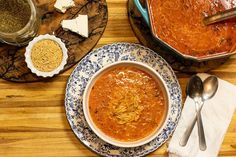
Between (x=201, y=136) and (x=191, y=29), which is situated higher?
(x=191, y=29)

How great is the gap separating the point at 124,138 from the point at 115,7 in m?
0.47

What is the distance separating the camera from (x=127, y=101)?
148 cm

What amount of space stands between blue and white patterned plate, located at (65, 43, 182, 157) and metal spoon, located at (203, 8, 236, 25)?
206 mm

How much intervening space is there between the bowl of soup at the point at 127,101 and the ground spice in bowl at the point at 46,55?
158 mm

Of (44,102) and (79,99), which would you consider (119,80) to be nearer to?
(79,99)

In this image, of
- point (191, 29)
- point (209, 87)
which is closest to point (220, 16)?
point (191, 29)

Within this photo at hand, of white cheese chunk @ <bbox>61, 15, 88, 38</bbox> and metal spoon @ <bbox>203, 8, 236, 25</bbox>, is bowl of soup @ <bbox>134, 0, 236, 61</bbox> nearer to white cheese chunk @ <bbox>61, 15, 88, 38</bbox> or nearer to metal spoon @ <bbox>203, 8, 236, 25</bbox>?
metal spoon @ <bbox>203, 8, 236, 25</bbox>

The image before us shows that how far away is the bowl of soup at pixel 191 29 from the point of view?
1508 millimetres

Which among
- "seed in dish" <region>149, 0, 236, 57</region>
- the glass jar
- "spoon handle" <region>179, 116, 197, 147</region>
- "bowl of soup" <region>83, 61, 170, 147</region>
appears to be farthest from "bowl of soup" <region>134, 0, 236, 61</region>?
the glass jar

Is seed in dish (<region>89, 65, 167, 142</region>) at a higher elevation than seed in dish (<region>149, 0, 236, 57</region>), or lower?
lower

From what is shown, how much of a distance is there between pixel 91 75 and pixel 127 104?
0.53 ft

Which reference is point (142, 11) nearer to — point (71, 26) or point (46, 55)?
point (71, 26)

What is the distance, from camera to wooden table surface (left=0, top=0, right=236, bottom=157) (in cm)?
151

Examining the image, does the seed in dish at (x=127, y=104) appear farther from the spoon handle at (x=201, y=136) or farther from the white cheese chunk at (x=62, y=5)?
the white cheese chunk at (x=62, y=5)
